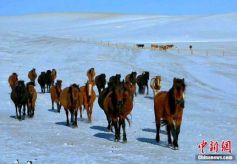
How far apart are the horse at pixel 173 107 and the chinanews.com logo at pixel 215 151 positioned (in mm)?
796

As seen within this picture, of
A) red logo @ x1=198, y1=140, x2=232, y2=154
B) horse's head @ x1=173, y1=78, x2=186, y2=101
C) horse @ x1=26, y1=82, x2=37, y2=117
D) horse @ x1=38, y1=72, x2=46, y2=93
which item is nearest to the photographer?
horse's head @ x1=173, y1=78, x2=186, y2=101

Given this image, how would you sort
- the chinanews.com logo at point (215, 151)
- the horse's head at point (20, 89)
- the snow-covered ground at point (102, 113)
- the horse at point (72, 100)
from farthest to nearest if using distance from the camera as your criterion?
the horse's head at point (20, 89) → the horse at point (72, 100) → the snow-covered ground at point (102, 113) → the chinanews.com logo at point (215, 151)

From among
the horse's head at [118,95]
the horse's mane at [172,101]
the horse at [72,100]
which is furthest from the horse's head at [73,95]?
the horse's mane at [172,101]

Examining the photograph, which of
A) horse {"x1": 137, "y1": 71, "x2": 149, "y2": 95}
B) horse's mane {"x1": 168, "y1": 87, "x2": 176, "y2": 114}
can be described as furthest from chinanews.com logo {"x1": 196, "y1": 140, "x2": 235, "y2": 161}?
horse {"x1": 137, "y1": 71, "x2": 149, "y2": 95}

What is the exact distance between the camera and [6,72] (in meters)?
39.3

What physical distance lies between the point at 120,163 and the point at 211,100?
16532 millimetres

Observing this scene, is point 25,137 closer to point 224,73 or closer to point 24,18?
point 224,73

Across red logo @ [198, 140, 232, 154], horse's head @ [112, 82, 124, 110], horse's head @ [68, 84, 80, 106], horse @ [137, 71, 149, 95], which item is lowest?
red logo @ [198, 140, 232, 154]

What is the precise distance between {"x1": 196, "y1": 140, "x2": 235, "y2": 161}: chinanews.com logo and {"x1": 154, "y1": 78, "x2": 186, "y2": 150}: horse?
0.80m

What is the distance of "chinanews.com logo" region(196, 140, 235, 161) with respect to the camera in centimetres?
1198

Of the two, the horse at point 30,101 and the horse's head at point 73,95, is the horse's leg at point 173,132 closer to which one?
the horse's head at point 73,95

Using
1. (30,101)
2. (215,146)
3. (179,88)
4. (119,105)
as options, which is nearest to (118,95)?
(119,105)

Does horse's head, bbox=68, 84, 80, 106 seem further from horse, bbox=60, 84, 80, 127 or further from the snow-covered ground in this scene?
the snow-covered ground

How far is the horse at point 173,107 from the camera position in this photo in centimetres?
1288
